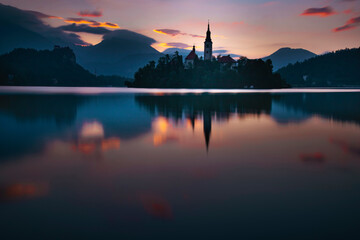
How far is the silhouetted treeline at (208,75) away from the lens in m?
155

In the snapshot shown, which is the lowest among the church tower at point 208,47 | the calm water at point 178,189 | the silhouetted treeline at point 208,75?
the calm water at point 178,189

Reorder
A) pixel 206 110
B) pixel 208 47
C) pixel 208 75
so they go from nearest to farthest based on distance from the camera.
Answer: pixel 206 110 → pixel 208 75 → pixel 208 47

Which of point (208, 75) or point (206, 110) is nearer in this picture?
point (206, 110)

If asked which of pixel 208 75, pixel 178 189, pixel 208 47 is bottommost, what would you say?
pixel 178 189

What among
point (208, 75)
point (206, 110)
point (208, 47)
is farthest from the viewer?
point (208, 47)

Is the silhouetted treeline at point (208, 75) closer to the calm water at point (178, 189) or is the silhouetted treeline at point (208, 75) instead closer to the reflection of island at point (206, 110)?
the reflection of island at point (206, 110)

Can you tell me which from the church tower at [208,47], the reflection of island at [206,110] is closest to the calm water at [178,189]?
the reflection of island at [206,110]

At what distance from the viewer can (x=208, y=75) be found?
15788 centimetres

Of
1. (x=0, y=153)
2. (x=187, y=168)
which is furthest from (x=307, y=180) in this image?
(x=0, y=153)

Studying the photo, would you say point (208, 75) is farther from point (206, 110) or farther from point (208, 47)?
point (206, 110)

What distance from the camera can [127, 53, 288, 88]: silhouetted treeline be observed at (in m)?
155

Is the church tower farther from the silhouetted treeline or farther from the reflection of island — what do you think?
the reflection of island

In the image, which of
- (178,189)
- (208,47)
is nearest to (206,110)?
(178,189)

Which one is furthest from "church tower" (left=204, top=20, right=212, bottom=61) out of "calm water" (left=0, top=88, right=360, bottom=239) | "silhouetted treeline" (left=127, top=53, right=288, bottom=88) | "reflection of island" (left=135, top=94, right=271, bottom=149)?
"calm water" (left=0, top=88, right=360, bottom=239)
